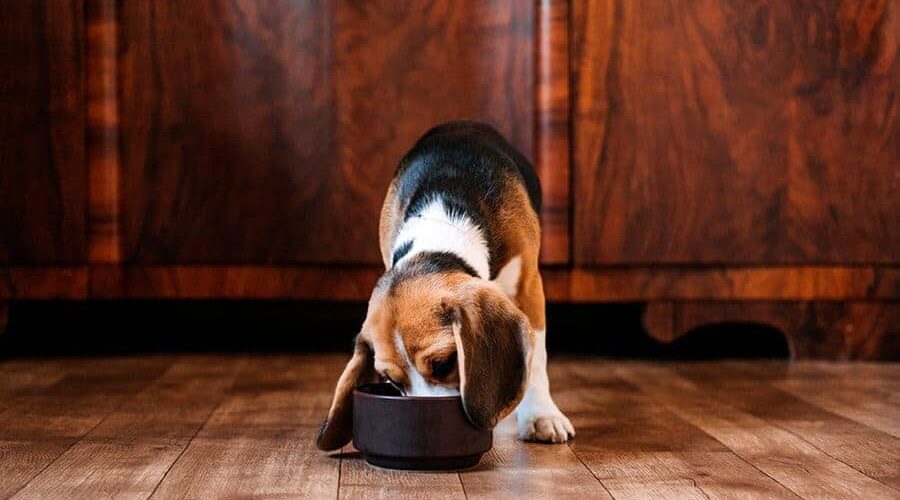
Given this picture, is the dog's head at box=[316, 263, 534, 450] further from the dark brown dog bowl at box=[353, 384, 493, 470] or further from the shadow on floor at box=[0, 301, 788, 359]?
the shadow on floor at box=[0, 301, 788, 359]

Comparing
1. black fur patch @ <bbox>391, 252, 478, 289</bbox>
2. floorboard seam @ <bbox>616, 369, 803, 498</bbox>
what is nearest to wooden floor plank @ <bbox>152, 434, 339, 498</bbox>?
black fur patch @ <bbox>391, 252, 478, 289</bbox>

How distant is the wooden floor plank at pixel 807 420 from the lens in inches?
64.1

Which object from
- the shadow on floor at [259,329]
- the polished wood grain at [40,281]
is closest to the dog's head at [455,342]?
the polished wood grain at [40,281]

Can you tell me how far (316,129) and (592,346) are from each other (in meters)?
1.02

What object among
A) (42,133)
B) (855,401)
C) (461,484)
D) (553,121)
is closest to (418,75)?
(553,121)

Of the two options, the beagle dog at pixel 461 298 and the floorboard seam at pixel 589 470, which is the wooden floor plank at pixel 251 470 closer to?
the beagle dog at pixel 461 298

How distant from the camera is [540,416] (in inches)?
71.8

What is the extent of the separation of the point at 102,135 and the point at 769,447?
5.87 feet

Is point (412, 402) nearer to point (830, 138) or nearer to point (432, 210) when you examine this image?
point (432, 210)

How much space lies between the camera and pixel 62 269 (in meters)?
2.78

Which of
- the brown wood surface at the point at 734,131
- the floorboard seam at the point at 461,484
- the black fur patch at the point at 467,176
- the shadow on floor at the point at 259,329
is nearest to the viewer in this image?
the floorboard seam at the point at 461,484

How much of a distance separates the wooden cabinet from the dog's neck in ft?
3.00

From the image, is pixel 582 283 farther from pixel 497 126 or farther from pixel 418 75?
pixel 418 75

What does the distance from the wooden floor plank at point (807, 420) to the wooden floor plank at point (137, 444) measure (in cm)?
98
